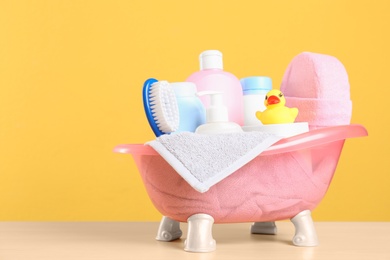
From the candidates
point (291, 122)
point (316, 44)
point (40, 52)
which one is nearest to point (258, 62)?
point (316, 44)

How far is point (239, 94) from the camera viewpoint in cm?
67

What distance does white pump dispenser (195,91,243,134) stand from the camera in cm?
58

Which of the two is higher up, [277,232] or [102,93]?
[102,93]

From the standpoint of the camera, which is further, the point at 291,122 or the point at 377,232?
the point at 377,232

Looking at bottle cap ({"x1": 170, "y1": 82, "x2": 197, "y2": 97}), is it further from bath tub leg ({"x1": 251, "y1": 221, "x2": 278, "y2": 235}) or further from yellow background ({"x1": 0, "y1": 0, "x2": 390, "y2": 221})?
yellow background ({"x1": 0, "y1": 0, "x2": 390, "y2": 221})

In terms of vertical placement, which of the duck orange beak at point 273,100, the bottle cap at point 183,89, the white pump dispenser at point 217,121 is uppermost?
the bottle cap at point 183,89

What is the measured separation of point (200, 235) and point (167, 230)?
0.11 meters

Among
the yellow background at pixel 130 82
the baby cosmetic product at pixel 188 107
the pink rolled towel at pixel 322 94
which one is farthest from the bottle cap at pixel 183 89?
the yellow background at pixel 130 82

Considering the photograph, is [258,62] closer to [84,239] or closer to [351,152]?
[351,152]

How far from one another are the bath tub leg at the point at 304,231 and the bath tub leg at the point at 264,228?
0.38 ft

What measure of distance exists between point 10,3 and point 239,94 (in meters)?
0.81

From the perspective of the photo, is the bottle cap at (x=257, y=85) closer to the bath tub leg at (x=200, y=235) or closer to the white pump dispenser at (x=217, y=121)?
the white pump dispenser at (x=217, y=121)

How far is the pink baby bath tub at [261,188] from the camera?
0.56 m

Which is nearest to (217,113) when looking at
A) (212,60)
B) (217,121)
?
(217,121)
